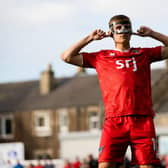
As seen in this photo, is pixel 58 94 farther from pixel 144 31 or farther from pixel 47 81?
pixel 144 31

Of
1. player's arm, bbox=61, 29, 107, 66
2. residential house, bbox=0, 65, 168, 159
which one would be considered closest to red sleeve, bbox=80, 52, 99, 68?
player's arm, bbox=61, 29, 107, 66

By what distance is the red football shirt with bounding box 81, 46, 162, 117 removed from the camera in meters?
9.74

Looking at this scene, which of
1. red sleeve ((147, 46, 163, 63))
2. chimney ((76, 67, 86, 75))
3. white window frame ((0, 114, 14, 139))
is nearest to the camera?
red sleeve ((147, 46, 163, 63))

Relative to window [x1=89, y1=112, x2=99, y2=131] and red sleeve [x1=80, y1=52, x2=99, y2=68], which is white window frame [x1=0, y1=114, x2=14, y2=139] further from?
red sleeve [x1=80, y1=52, x2=99, y2=68]

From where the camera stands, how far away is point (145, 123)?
384 inches

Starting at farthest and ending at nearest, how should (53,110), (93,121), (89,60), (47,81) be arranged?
(47,81) → (53,110) → (93,121) → (89,60)

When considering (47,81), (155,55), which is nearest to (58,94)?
(47,81)

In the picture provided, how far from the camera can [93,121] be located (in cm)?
7944

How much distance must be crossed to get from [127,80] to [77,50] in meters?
0.73

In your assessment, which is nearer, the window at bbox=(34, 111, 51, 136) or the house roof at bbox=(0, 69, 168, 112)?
the house roof at bbox=(0, 69, 168, 112)

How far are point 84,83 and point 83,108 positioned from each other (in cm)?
495

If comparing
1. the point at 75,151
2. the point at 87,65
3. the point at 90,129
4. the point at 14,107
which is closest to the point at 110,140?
the point at 87,65

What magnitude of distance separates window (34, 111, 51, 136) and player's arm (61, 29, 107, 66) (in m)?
71.7

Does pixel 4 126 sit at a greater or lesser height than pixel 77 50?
lesser
